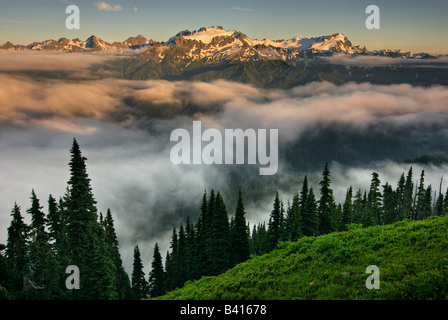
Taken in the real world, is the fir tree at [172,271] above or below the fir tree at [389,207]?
below

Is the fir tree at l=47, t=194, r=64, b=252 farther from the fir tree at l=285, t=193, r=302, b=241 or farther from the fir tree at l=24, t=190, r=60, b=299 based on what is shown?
the fir tree at l=285, t=193, r=302, b=241

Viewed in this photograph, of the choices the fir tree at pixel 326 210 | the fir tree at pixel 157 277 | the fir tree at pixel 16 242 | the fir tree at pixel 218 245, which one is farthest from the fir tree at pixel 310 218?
the fir tree at pixel 16 242

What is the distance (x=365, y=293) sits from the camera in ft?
42.1

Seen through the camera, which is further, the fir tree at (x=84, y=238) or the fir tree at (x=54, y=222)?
the fir tree at (x=54, y=222)

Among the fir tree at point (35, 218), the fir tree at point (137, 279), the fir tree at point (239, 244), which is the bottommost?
the fir tree at point (137, 279)

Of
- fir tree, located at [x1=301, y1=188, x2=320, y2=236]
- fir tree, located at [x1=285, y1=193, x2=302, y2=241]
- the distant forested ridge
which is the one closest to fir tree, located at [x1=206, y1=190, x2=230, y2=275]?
the distant forested ridge

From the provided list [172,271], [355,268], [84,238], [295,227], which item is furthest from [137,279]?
[355,268]

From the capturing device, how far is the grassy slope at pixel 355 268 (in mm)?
12734

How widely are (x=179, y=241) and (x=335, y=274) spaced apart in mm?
56355

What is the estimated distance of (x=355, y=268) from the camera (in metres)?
15.3

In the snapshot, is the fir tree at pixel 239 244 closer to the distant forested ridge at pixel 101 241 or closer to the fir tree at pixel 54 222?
the distant forested ridge at pixel 101 241

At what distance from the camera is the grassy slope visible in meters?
12.7
